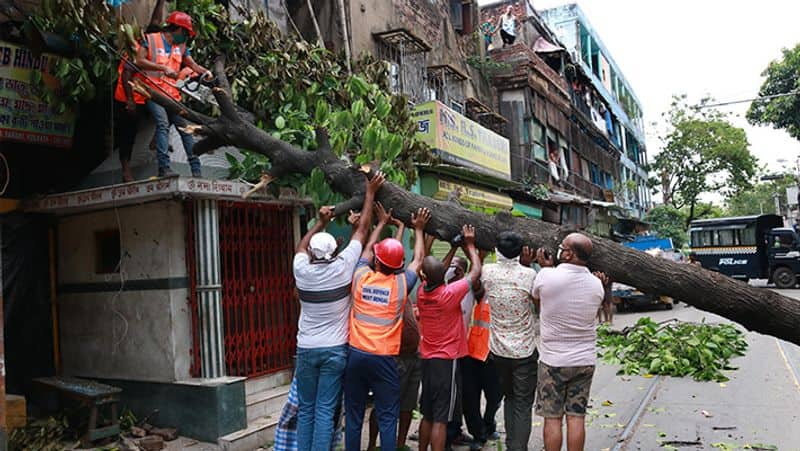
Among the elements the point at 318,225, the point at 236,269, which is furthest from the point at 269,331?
the point at 318,225

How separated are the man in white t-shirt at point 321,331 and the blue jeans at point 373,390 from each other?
112 mm

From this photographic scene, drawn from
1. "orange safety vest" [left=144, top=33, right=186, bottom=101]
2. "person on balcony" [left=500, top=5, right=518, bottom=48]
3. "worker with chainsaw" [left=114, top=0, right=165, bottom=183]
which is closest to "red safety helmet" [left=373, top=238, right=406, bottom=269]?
"orange safety vest" [left=144, top=33, right=186, bottom=101]

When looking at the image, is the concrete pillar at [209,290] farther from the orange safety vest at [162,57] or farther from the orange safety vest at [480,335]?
the orange safety vest at [480,335]

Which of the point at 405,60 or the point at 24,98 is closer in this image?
the point at 24,98

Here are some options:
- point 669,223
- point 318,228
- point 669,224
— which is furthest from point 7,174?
point 669,223

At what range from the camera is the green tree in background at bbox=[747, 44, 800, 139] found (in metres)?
24.7

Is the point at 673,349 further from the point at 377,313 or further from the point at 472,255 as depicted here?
the point at 377,313

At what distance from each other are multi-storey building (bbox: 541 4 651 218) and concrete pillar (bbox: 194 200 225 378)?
892 inches

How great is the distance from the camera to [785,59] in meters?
25.8

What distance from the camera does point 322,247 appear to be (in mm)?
4434

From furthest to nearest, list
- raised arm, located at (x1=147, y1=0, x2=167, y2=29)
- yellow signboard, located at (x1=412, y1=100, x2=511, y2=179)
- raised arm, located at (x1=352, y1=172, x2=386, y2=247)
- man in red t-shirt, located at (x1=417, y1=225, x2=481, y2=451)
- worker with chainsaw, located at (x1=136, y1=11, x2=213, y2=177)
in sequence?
yellow signboard, located at (x1=412, y1=100, x2=511, y2=179)
raised arm, located at (x1=147, y1=0, x2=167, y2=29)
worker with chainsaw, located at (x1=136, y1=11, x2=213, y2=177)
man in red t-shirt, located at (x1=417, y1=225, x2=481, y2=451)
raised arm, located at (x1=352, y1=172, x2=386, y2=247)

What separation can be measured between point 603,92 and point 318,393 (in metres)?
33.4

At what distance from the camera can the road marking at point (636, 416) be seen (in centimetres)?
565

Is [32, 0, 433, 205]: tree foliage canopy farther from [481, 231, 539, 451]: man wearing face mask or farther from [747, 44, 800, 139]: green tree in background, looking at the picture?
[747, 44, 800, 139]: green tree in background
